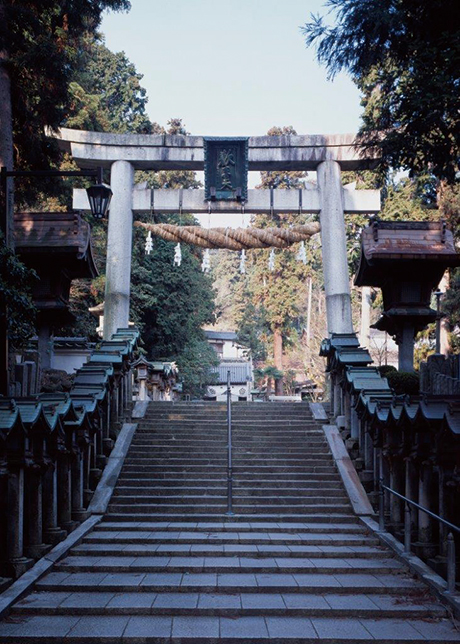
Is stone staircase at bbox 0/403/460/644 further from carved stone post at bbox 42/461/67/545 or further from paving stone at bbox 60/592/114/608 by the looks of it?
carved stone post at bbox 42/461/67/545

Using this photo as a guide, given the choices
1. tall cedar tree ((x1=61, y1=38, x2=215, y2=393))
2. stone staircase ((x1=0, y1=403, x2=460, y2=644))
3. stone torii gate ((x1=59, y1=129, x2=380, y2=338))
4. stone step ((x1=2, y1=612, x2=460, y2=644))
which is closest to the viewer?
stone step ((x1=2, y1=612, x2=460, y2=644))

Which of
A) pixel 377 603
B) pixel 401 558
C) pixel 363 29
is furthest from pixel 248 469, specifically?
Answer: pixel 363 29

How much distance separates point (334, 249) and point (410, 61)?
7716 mm

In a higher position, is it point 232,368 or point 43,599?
point 232,368

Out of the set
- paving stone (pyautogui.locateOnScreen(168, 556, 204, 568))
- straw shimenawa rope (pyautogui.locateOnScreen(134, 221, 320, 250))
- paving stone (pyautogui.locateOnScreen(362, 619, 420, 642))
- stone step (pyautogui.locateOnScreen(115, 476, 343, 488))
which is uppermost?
straw shimenawa rope (pyautogui.locateOnScreen(134, 221, 320, 250))

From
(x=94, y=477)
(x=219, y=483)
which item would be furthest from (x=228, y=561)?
(x=94, y=477)

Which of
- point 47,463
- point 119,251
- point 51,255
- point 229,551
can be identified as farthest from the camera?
point 119,251

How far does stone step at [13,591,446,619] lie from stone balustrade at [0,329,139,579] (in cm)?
84

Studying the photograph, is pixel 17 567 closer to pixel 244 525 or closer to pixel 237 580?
pixel 237 580

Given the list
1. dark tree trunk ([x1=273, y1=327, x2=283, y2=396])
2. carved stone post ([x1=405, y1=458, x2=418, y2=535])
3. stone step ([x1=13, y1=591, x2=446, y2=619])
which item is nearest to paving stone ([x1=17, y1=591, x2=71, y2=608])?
stone step ([x1=13, y1=591, x2=446, y2=619])

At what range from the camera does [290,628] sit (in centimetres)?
658

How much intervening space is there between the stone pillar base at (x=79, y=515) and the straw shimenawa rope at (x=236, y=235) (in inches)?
334

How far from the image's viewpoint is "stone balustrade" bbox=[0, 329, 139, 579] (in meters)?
7.73

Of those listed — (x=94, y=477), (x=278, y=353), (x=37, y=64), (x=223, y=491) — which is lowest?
(x=223, y=491)
